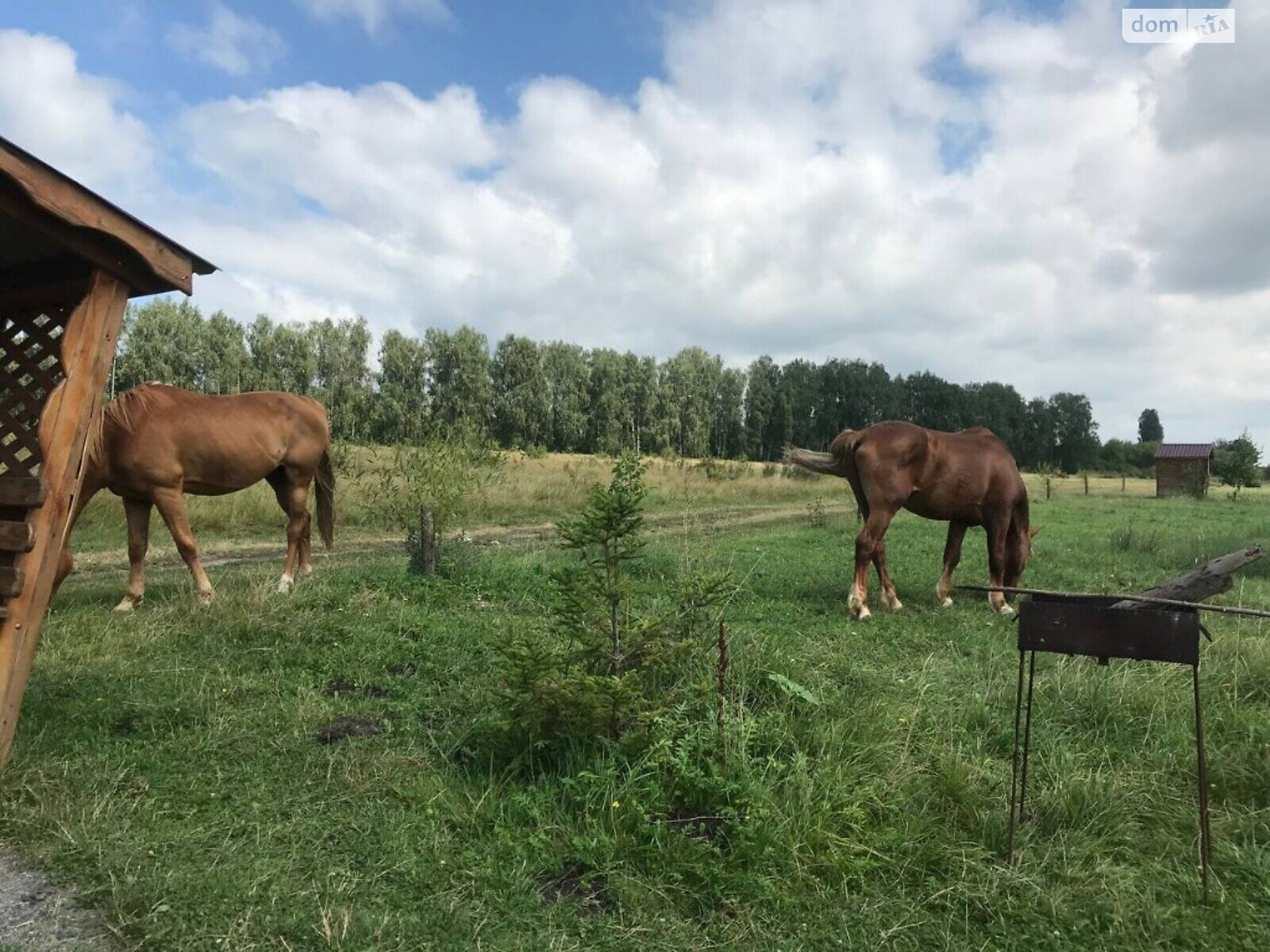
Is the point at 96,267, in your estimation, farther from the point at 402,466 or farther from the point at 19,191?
the point at 402,466

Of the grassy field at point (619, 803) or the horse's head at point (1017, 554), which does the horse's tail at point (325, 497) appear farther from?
the horse's head at point (1017, 554)

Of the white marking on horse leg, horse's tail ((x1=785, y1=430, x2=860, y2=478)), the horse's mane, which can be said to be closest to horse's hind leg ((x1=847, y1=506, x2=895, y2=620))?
the white marking on horse leg

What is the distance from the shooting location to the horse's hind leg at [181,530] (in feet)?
25.5

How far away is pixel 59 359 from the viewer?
4.45 meters

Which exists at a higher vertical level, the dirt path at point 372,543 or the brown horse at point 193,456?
the brown horse at point 193,456

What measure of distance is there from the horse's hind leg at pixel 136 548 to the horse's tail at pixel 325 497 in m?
2.08

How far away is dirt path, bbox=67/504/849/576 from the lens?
10.9 metres

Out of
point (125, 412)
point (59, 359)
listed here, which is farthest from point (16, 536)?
point (125, 412)

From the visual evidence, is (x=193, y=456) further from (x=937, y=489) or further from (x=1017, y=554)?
(x=1017, y=554)

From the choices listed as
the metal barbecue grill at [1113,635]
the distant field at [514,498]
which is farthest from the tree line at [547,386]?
the metal barbecue grill at [1113,635]

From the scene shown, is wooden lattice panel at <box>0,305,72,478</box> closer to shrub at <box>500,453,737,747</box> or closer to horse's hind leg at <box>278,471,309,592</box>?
shrub at <box>500,453,737,747</box>

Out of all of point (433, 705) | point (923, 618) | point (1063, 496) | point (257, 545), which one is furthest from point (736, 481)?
point (433, 705)

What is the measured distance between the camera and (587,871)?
3350 mm

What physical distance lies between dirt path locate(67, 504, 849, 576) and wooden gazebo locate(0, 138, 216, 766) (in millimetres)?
4906
